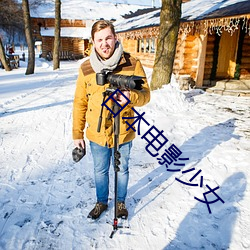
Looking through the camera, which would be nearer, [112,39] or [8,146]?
[112,39]

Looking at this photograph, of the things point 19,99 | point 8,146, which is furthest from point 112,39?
point 19,99

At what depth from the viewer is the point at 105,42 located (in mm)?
1801

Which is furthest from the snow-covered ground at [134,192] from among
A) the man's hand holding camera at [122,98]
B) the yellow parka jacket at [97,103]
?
the man's hand holding camera at [122,98]

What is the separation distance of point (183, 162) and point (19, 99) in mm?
6000

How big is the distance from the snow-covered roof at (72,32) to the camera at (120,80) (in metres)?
28.9

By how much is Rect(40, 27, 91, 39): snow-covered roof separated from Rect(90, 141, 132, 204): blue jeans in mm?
28614

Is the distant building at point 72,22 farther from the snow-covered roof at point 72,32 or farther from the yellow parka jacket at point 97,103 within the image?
the yellow parka jacket at point 97,103

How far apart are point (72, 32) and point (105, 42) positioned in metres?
30.9

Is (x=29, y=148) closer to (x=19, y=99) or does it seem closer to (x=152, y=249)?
(x=152, y=249)

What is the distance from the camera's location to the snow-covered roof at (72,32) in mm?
28672

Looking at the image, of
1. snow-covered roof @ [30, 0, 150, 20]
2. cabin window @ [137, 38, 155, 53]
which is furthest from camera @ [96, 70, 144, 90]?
snow-covered roof @ [30, 0, 150, 20]

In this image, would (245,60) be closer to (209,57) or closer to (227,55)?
(227,55)

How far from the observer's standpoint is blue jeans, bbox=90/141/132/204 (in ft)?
7.14

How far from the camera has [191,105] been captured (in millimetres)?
7105
